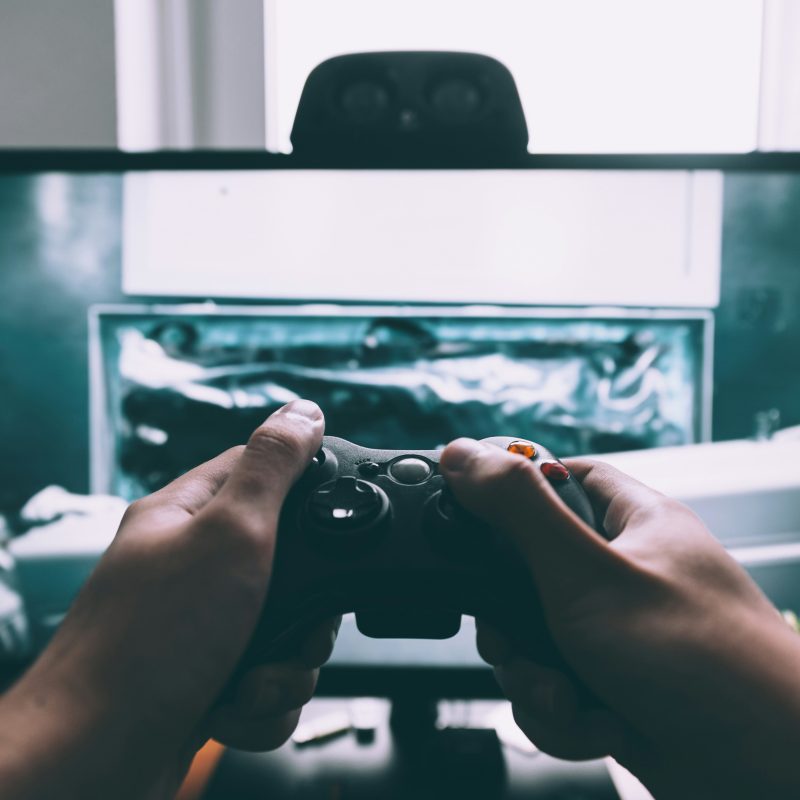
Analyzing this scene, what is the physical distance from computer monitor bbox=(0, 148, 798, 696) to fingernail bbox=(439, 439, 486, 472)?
6.4 inches

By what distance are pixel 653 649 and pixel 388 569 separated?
A: 0.41 ft

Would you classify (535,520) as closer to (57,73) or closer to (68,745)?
(68,745)

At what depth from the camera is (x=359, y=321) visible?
489mm

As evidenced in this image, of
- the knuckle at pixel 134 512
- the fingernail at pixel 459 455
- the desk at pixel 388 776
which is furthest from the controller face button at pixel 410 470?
the desk at pixel 388 776

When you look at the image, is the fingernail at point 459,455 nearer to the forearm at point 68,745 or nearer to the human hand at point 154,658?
the human hand at point 154,658

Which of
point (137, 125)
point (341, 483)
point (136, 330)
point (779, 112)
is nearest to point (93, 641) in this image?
point (341, 483)

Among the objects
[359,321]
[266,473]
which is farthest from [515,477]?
[359,321]

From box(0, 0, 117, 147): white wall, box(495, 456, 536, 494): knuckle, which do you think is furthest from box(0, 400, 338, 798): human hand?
box(0, 0, 117, 147): white wall

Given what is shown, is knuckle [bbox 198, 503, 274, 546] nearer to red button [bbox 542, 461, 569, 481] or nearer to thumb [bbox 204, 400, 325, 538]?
thumb [bbox 204, 400, 325, 538]

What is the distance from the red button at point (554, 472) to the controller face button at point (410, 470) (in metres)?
0.06

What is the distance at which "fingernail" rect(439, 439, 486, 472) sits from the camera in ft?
1.07

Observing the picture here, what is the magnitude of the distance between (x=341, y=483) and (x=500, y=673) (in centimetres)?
14

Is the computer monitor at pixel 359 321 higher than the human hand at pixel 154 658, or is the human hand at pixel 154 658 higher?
the computer monitor at pixel 359 321

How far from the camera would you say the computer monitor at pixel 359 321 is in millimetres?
479
